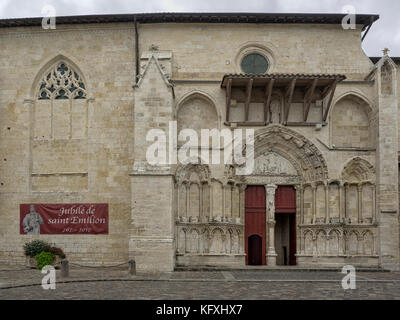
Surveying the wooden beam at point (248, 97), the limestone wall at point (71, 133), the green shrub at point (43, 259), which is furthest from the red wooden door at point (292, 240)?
the green shrub at point (43, 259)

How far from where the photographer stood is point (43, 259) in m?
18.5

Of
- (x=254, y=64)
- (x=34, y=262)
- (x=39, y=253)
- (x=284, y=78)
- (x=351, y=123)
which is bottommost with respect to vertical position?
(x=34, y=262)

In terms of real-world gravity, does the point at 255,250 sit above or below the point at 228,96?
below

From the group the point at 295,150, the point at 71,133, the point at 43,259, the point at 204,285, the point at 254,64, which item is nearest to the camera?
the point at 204,285

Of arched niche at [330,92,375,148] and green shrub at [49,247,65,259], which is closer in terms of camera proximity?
green shrub at [49,247,65,259]

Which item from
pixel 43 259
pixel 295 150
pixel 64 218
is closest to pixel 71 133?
pixel 64 218

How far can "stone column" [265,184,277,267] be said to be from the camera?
1870cm

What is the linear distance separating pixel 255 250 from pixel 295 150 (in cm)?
396

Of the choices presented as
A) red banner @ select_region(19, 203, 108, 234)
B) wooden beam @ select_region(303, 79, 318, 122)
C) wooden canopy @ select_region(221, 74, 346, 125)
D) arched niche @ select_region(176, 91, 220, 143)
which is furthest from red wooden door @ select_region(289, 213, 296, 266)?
red banner @ select_region(19, 203, 108, 234)

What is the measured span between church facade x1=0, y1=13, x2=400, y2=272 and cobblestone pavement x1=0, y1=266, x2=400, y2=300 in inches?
68.7

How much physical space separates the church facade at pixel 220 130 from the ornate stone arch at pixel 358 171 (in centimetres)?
4

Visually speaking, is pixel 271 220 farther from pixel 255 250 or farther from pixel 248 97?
pixel 248 97

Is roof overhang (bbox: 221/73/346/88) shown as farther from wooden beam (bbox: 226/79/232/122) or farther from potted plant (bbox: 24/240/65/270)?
potted plant (bbox: 24/240/65/270)
